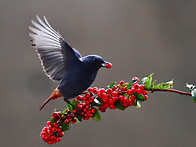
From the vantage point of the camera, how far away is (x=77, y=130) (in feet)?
6.74

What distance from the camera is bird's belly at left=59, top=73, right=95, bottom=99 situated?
0.79 metres

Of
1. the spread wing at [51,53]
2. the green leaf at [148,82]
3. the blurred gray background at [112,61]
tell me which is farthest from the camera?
the blurred gray background at [112,61]

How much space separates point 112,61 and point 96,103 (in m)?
1.46

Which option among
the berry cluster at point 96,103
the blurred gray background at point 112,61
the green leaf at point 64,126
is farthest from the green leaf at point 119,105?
the blurred gray background at point 112,61

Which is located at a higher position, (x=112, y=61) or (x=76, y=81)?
(x=112, y=61)

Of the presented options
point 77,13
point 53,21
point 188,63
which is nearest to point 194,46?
point 188,63

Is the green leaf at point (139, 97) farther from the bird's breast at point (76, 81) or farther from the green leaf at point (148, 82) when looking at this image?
the bird's breast at point (76, 81)

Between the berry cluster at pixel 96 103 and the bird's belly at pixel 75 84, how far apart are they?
0.8 inches

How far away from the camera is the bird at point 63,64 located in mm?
786

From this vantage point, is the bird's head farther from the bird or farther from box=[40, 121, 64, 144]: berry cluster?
box=[40, 121, 64, 144]: berry cluster

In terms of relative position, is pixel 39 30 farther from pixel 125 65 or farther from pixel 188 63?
pixel 188 63

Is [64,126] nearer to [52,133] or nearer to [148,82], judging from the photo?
[52,133]

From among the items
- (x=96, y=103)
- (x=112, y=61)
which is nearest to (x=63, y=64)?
(x=96, y=103)

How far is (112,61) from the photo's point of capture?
2.20 metres
